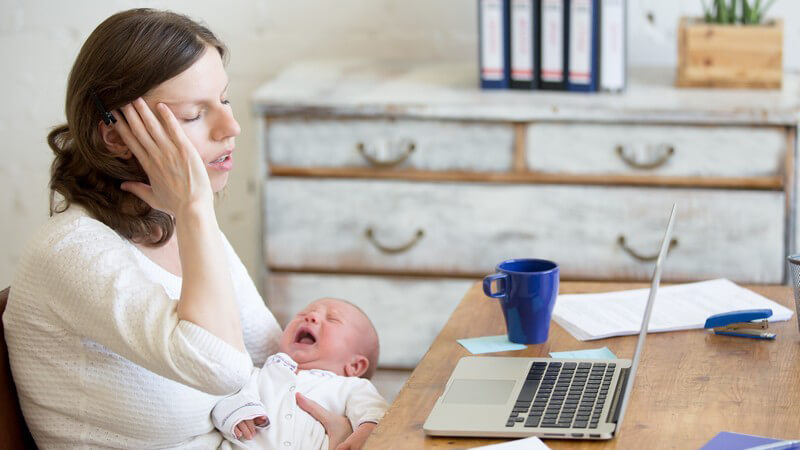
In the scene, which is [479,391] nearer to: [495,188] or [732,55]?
[495,188]

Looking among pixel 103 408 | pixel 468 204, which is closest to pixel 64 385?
pixel 103 408

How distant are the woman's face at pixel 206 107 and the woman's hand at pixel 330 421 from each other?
1.05 ft

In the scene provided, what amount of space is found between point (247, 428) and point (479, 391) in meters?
0.34

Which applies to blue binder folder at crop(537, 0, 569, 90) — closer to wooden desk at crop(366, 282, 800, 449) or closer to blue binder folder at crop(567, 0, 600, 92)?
blue binder folder at crop(567, 0, 600, 92)

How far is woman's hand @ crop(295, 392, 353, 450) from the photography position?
142 cm

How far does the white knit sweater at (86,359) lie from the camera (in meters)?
1.25

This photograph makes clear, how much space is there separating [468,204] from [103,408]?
1285 millimetres

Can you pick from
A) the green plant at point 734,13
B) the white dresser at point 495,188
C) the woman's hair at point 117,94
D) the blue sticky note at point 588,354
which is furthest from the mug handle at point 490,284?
the green plant at point 734,13

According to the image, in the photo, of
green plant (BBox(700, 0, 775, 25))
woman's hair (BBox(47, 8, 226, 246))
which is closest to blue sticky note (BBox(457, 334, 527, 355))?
woman's hair (BBox(47, 8, 226, 246))

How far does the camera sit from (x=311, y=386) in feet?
5.04

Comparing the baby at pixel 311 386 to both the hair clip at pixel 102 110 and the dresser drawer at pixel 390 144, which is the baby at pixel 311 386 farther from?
the dresser drawer at pixel 390 144

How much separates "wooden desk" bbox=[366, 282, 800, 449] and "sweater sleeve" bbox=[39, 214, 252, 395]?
217 mm

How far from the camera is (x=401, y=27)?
294 cm

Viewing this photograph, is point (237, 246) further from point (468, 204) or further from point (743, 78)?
point (743, 78)
